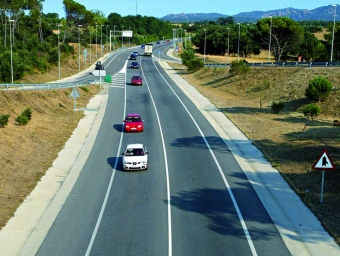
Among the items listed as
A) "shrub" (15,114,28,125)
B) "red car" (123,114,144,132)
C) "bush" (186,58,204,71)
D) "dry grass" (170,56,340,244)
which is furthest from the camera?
"bush" (186,58,204,71)

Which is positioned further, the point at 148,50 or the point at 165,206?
the point at 148,50

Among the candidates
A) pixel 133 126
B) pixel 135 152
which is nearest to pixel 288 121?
pixel 133 126

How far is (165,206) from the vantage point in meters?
20.2

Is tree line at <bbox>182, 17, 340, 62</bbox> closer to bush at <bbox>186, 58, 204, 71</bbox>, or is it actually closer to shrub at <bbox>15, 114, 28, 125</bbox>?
bush at <bbox>186, 58, 204, 71</bbox>

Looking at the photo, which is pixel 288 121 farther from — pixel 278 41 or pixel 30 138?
pixel 278 41

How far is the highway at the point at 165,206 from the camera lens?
1622 centimetres

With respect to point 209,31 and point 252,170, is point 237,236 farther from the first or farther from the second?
point 209,31

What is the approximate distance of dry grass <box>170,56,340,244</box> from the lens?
2191 centimetres

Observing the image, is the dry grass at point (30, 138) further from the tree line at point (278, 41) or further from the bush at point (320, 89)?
the tree line at point (278, 41)

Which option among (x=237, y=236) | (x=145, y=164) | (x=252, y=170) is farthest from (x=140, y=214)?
(x=252, y=170)

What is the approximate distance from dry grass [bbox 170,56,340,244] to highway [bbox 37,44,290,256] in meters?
2.55

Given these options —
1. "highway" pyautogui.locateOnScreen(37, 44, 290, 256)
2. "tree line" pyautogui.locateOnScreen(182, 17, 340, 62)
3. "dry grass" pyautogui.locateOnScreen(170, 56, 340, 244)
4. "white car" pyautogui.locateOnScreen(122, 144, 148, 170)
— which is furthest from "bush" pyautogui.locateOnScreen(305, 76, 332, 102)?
"white car" pyautogui.locateOnScreen(122, 144, 148, 170)

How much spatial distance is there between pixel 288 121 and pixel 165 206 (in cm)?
2401

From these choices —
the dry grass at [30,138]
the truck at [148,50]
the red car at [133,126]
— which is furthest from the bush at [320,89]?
the truck at [148,50]
